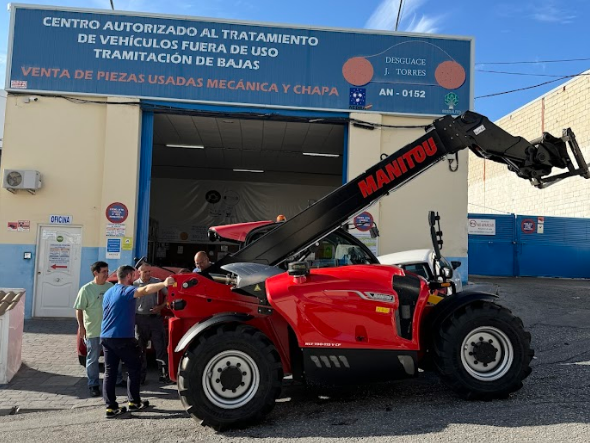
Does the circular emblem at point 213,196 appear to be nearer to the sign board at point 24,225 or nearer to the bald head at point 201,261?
the sign board at point 24,225

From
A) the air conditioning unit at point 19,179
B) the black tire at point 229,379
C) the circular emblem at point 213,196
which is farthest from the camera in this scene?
the circular emblem at point 213,196

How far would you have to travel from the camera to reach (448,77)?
1202 cm

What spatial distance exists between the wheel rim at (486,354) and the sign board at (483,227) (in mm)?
13870

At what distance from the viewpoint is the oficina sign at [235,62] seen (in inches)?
447

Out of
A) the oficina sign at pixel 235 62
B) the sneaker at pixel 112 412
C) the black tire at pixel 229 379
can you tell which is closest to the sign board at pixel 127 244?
the oficina sign at pixel 235 62

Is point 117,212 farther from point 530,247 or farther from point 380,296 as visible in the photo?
point 530,247

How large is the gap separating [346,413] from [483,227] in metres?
15.0

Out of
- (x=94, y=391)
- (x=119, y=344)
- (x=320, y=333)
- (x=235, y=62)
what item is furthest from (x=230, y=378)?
(x=235, y=62)

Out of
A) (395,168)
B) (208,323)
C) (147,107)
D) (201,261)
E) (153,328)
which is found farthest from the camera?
(147,107)

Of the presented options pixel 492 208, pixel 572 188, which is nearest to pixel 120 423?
pixel 572 188

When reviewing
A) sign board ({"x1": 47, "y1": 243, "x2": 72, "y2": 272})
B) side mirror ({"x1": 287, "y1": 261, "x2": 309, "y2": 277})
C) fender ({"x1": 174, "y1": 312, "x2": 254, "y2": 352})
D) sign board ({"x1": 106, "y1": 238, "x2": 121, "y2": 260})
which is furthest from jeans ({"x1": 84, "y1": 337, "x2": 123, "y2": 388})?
sign board ({"x1": 47, "y1": 243, "x2": 72, "y2": 272})

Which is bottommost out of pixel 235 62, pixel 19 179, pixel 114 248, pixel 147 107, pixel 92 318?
pixel 92 318

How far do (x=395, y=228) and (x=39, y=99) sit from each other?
8.55m

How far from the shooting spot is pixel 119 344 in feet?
17.2
